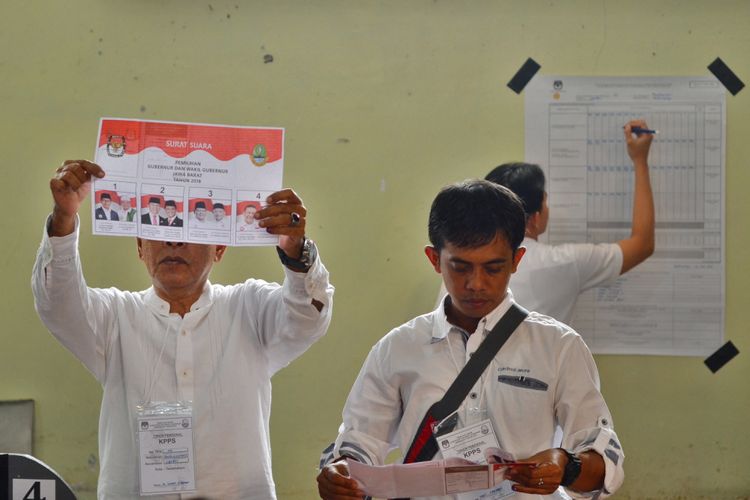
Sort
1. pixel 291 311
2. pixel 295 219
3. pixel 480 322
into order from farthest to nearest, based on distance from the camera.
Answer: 1. pixel 291 311
2. pixel 295 219
3. pixel 480 322

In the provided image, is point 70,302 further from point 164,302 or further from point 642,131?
point 642,131

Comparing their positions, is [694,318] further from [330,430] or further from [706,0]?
[330,430]

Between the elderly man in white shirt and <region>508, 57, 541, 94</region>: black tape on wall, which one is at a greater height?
<region>508, 57, 541, 94</region>: black tape on wall

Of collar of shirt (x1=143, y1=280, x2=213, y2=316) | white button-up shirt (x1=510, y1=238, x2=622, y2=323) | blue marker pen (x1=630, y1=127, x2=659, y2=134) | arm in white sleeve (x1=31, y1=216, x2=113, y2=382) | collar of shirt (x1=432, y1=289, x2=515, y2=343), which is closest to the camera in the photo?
collar of shirt (x1=432, y1=289, x2=515, y2=343)

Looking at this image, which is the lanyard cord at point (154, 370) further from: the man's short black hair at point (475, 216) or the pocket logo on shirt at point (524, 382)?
the pocket logo on shirt at point (524, 382)

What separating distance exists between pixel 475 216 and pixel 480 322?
25 cm

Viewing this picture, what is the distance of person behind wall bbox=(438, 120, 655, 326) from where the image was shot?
11.2 ft

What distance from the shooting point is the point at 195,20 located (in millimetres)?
3801

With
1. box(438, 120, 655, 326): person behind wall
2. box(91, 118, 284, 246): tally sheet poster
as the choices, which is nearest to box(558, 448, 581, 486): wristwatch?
box(91, 118, 284, 246): tally sheet poster

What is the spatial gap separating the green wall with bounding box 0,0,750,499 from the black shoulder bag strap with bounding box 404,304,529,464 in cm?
172

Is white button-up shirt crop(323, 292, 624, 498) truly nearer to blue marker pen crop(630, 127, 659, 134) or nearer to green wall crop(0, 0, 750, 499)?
green wall crop(0, 0, 750, 499)

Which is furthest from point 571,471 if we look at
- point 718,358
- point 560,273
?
point 718,358

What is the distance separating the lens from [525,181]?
3.48 meters

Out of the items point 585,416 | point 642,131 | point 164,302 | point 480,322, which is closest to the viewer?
point 585,416
